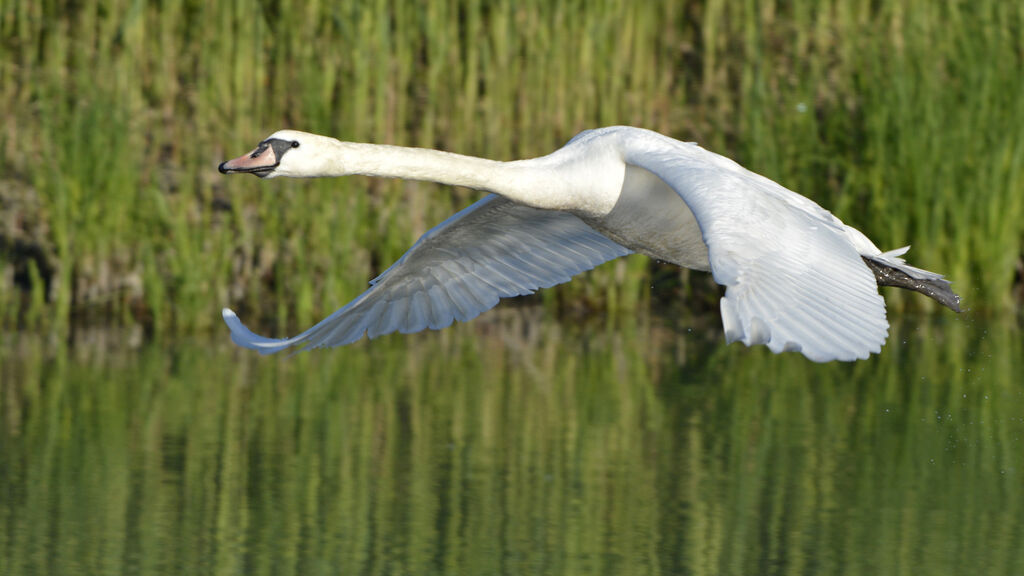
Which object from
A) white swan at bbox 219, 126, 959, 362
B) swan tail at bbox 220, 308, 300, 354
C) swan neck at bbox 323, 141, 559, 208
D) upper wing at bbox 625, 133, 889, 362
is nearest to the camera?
upper wing at bbox 625, 133, 889, 362

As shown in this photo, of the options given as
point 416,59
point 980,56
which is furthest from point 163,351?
point 980,56

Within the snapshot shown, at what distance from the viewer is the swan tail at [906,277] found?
19.3 ft

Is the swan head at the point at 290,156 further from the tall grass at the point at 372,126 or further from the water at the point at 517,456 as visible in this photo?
the tall grass at the point at 372,126

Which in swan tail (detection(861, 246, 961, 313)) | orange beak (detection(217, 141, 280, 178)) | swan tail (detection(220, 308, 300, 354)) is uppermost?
orange beak (detection(217, 141, 280, 178))

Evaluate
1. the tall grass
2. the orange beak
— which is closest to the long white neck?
the orange beak

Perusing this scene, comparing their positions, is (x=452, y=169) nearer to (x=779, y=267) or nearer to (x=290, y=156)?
(x=290, y=156)

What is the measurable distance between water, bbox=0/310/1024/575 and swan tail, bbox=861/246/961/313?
0.77m

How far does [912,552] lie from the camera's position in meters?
5.50

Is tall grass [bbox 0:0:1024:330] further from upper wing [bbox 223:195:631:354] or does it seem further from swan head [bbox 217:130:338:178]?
swan head [bbox 217:130:338:178]

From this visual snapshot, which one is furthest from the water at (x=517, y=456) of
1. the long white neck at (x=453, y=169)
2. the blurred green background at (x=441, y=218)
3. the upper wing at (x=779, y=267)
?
the long white neck at (x=453, y=169)

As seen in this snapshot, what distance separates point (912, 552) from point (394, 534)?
1820 millimetres

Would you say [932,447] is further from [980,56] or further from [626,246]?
[980,56]

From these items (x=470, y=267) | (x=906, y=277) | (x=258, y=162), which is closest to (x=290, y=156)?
(x=258, y=162)

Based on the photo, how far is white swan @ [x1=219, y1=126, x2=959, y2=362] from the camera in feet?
15.1
